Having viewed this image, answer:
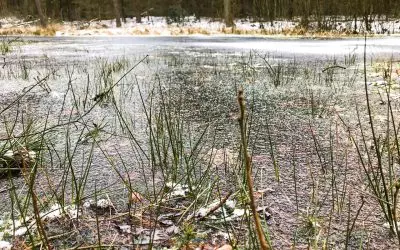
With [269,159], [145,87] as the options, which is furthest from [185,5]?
[269,159]

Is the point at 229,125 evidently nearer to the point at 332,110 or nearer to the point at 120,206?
the point at 332,110

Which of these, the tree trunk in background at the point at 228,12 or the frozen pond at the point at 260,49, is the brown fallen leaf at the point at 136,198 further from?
the tree trunk in background at the point at 228,12

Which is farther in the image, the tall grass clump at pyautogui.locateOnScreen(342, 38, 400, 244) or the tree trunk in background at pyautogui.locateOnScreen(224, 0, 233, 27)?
the tree trunk in background at pyautogui.locateOnScreen(224, 0, 233, 27)

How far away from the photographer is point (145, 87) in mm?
3184

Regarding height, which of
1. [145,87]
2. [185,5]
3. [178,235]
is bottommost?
[178,235]

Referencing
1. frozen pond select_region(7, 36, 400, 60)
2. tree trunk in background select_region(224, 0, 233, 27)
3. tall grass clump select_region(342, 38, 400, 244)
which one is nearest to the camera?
tall grass clump select_region(342, 38, 400, 244)

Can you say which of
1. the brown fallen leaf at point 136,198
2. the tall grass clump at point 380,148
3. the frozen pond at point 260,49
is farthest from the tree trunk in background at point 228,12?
the brown fallen leaf at point 136,198

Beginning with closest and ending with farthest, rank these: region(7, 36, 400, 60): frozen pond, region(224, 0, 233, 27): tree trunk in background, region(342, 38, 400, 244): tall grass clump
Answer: region(342, 38, 400, 244): tall grass clump, region(7, 36, 400, 60): frozen pond, region(224, 0, 233, 27): tree trunk in background

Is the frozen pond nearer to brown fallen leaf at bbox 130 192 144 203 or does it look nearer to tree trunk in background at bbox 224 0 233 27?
brown fallen leaf at bbox 130 192 144 203

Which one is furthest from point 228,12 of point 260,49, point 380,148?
point 380,148

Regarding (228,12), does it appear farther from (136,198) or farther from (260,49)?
(136,198)

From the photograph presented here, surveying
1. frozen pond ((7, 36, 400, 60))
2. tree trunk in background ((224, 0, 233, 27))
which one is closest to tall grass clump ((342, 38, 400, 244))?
frozen pond ((7, 36, 400, 60))

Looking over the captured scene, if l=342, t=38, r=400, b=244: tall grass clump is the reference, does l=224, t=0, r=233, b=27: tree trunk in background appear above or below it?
above

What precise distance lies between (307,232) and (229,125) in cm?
115
